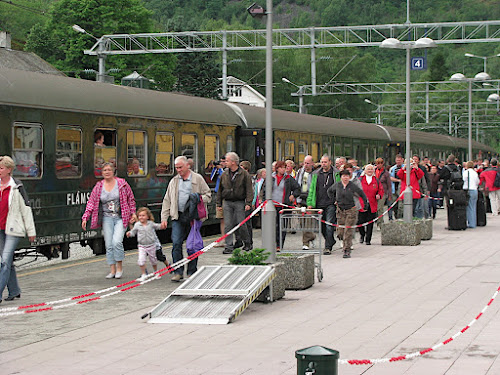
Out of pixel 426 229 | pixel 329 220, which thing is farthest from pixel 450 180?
pixel 329 220

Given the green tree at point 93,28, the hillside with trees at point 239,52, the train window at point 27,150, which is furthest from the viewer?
the hillside with trees at point 239,52

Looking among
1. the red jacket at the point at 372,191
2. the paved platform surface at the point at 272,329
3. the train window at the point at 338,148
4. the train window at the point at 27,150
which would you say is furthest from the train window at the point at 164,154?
the train window at the point at 338,148

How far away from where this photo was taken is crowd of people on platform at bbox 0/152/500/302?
484 inches

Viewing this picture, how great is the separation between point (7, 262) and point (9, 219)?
520 millimetres

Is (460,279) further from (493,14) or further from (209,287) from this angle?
(493,14)

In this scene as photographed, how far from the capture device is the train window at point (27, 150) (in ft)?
52.2

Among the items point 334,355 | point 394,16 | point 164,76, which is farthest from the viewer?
point 394,16

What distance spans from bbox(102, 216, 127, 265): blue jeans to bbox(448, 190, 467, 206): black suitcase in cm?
1414

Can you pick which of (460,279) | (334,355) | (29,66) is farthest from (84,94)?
(29,66)

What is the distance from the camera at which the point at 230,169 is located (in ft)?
58.9

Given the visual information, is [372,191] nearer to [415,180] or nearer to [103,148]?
[415,180]

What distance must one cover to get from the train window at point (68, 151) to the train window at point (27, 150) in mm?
567

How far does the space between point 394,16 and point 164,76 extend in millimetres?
105476

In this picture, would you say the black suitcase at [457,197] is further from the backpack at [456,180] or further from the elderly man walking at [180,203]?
the elderly man walking at [180,203]
